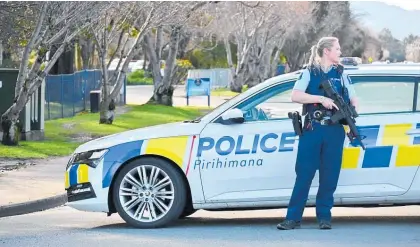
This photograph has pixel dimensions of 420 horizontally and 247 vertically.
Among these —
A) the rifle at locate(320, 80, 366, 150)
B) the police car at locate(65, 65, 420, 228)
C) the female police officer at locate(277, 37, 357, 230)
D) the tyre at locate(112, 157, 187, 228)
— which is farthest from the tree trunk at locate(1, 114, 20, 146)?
the rifle at locate(320, 80, 366, 150)

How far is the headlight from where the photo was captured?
32.9 ft

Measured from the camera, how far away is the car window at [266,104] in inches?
389

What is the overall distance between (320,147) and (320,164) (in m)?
0.17

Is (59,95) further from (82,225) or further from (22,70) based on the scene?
(82,225)

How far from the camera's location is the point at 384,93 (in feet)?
32.5

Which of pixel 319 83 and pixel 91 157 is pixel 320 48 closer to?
pixel 319 83

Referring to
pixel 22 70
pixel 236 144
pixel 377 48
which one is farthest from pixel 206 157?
pixel 377 48

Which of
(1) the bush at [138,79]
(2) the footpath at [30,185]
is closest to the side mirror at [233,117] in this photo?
(2) the footpath at [30,185]

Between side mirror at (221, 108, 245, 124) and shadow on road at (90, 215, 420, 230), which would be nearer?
side mirror at (221, 108, 245, 124)

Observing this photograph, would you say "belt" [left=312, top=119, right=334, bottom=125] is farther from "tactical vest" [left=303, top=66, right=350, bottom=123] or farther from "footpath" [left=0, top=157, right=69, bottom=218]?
"footpath" [left=0, top=157, right=69, bottom=218]

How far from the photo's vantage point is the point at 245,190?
9805 millimetres

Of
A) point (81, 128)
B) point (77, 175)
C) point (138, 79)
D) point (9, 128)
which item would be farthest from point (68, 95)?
point (138, 79)

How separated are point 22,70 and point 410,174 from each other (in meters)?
12.0

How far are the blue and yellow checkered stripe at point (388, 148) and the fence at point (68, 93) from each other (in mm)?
21173
